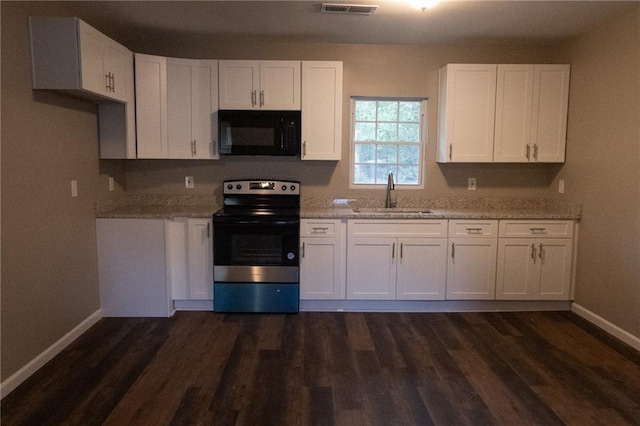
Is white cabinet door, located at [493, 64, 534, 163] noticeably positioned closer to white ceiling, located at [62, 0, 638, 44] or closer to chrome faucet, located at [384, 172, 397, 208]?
white ceiling, located at [62, 0, 638, 44]

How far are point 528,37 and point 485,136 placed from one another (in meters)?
0.93

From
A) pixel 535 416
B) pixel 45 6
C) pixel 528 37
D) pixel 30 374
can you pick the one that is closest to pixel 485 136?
pixel 528 37

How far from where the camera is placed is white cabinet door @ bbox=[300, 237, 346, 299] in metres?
3.64

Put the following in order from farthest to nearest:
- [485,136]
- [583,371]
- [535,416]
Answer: [485,136] < [583,371] < [535,416]

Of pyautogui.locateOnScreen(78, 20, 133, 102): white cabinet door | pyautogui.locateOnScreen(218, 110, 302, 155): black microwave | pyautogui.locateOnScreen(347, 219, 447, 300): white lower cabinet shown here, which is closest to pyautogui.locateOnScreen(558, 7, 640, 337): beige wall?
pyautogui.locateOnScreen(347, 219, 447, 300): white lower cabinet

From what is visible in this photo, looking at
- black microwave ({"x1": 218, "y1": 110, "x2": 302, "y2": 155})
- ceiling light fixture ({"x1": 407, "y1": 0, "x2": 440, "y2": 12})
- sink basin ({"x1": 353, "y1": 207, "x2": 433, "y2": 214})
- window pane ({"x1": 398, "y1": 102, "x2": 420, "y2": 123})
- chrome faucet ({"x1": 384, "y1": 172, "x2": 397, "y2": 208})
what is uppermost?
ceiling light fixture ({"x1": 407, "y1": 0, "x2": 440, "y2": 12})

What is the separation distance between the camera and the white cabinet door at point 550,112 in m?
3.77

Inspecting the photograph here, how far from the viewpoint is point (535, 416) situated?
87.4 inches

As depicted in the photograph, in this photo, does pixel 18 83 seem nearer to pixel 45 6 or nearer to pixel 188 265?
pixel 45 6

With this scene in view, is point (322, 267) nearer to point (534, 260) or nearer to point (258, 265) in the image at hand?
point (258, 265)

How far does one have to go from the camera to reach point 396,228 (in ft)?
11.9

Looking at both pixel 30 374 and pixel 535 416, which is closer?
pixel 535 416

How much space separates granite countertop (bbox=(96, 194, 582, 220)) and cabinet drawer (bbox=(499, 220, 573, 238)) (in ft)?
0.17

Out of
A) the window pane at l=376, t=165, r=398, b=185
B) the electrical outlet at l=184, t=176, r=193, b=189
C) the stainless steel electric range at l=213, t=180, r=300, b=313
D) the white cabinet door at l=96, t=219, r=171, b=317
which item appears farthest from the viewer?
the window pane at l=376, t=165, r=398, b=185
